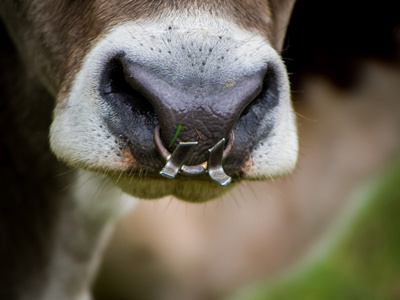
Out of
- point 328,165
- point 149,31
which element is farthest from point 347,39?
point 149,31

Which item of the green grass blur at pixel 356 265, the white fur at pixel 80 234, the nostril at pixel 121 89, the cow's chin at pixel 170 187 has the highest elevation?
the nostril at pixel 121 89

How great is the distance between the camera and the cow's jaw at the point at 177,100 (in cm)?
153

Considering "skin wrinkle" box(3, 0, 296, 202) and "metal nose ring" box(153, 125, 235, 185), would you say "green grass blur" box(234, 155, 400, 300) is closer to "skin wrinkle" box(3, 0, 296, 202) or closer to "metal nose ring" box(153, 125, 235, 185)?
"skin wrinkle" box(3, 0, 296, 202)

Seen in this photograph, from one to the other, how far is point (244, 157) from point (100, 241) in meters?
1.28

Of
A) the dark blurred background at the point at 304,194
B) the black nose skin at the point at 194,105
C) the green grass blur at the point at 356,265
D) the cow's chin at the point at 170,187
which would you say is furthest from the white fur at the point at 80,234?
the green grass blur at the point at 356,265

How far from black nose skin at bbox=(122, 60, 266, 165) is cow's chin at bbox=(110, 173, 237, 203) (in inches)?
6.8

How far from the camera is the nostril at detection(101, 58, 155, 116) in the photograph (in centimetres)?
155

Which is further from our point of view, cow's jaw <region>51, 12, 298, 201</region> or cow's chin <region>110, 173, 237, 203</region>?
cow's chin <region>110, 173, 237, 203</region>

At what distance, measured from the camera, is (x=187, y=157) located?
4.98ft

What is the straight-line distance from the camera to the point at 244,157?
1628mm

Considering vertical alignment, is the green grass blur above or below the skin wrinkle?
below

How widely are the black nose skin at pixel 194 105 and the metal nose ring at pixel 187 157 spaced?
0.05 ft

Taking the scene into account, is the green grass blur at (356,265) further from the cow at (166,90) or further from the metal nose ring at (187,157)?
the metal nose ring at (187,157)

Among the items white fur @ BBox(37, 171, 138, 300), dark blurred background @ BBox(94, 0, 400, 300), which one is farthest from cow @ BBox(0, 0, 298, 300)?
dark blurred background @ BBox(94, 0, 400, 300)
